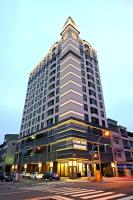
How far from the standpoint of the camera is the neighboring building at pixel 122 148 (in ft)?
181

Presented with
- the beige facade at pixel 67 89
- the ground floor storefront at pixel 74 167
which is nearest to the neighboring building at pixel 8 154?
the beige facade at pixel 67 89

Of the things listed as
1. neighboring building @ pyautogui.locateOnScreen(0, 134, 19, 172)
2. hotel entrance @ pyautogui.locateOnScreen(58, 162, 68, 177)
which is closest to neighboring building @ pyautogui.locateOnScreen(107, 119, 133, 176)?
hotel entrance @ pyautogui.locateOnScreen(58, 162, 68, 177)

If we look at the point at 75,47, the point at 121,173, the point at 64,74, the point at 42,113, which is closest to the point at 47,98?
the point at 42,113

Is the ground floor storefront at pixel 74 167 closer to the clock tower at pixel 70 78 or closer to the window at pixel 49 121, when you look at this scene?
the window at pixel 49 121

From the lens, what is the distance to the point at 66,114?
49.6 m

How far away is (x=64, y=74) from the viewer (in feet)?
189

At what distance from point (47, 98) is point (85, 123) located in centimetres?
1848

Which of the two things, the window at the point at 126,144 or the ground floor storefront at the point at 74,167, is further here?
the window at the point at 126,144

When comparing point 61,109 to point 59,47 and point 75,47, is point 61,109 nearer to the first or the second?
point 75,47

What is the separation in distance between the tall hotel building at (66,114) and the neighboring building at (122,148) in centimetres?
384

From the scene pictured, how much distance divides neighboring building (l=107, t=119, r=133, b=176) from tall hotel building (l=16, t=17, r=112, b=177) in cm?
384

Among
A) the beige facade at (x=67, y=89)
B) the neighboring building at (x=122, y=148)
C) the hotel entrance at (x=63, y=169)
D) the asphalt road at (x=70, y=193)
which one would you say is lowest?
the asphalt road at (x=70, y=193)

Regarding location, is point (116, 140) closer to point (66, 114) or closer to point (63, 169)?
point (66, 114)

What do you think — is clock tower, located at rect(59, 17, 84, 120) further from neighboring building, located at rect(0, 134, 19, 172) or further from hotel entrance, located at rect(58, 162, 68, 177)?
neighboring building, located at rect(0, 134, 19, 172)
